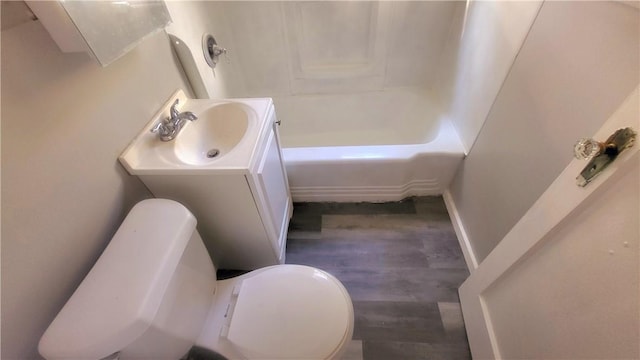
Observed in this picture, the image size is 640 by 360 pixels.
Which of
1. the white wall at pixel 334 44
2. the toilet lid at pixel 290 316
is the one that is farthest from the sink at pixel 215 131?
the white wall at pixel 334 44

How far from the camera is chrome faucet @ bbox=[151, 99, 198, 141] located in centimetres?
97

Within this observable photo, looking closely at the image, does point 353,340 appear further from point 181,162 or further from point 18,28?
point 18,28

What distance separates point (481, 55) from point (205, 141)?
51.3 inches

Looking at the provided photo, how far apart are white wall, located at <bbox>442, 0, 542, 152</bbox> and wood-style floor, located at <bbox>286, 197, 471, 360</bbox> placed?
532mm

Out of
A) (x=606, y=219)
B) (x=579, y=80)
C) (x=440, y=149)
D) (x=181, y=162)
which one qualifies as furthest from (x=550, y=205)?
(x=181, y=162)

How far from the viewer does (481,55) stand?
124cm

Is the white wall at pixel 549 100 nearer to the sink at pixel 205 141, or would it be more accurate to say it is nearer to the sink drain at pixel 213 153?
the sink at pixel 205 141

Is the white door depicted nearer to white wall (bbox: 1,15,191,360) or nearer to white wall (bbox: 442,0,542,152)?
white wall (bbox: 442,0,542,152)

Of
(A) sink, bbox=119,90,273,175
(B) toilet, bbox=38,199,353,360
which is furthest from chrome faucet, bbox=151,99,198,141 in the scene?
(B) toilet, bbox=38,199,353,360

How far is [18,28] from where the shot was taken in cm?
60

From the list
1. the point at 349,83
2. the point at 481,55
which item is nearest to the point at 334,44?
the point at 349,83

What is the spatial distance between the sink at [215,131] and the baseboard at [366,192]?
1.85 feet

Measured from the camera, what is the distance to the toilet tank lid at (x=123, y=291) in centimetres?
55

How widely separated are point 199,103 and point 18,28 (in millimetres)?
590
